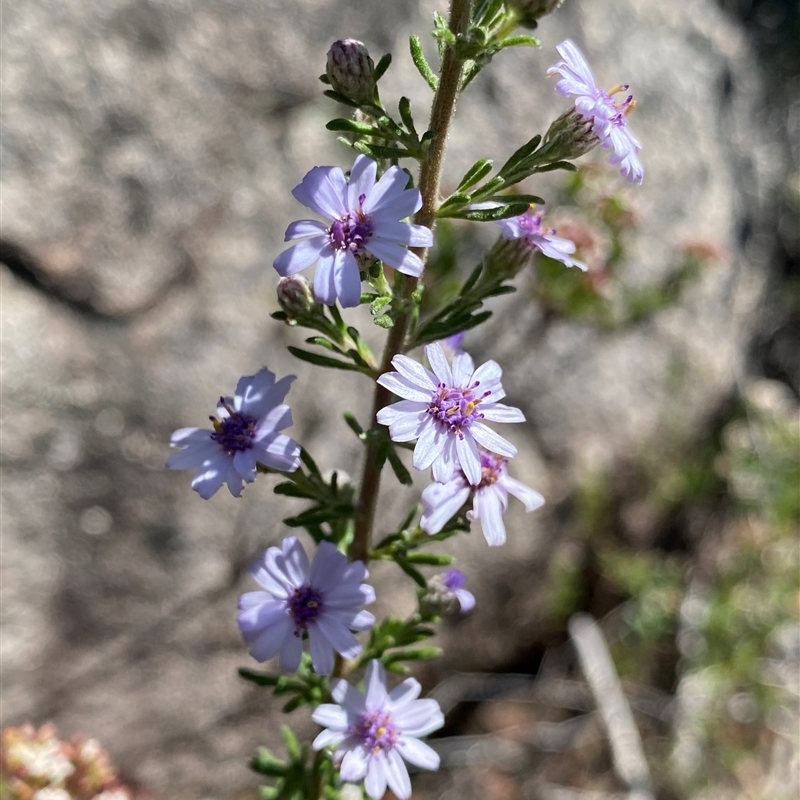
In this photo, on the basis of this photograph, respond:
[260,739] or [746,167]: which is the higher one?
[746,167]

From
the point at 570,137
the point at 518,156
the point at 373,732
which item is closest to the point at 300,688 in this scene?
the point at 373,732

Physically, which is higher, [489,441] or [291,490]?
[489,441]

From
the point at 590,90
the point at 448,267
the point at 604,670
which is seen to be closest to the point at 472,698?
the point at 604,670

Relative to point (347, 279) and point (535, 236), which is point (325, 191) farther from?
point (535, 236)

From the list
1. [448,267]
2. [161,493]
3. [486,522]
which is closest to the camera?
[486,522]

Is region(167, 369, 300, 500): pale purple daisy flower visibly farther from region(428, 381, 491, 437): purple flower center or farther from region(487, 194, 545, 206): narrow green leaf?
region(487, 194, 545, 206): narrow green leaf

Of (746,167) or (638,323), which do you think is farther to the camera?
(746,167)

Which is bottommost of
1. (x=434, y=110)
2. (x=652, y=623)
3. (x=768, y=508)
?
(x=652, y=623)

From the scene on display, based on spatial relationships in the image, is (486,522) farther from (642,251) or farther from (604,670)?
(642,251)
